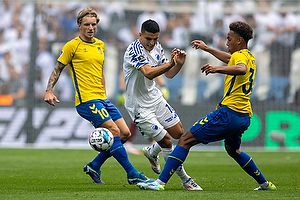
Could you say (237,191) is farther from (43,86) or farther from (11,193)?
(43,86)

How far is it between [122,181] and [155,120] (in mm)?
1204

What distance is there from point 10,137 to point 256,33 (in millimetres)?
8874

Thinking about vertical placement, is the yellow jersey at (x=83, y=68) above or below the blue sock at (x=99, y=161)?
above

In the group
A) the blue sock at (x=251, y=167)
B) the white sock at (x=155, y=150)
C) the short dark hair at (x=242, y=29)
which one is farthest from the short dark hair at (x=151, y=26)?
the blue sock at (x=251, y=167)

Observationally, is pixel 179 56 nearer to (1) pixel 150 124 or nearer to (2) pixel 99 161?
(1) pixel 150 124

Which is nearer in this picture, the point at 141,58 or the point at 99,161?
the point at 141,58

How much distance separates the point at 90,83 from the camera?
7754 mm

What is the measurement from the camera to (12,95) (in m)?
18.4

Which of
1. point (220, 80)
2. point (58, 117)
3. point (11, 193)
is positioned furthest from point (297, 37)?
point (11, 193)

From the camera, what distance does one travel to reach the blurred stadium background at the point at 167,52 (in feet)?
57.6

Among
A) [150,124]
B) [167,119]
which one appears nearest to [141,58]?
[150,124]

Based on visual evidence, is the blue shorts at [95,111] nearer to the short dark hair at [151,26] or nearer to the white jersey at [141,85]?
the white jersey at [141,85]

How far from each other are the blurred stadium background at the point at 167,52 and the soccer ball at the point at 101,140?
33.5 ft

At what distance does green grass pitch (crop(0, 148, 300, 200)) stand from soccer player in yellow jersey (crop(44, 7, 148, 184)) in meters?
0.62
